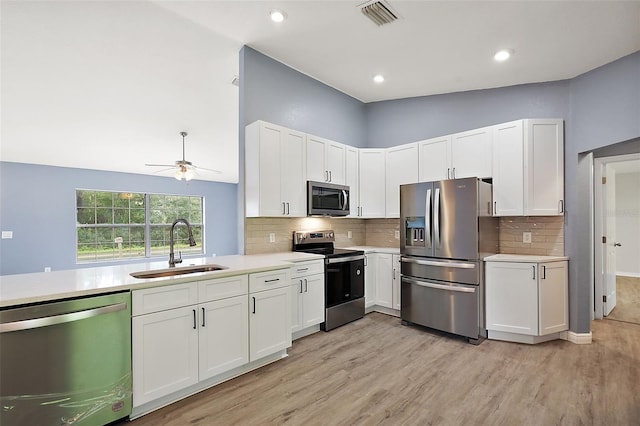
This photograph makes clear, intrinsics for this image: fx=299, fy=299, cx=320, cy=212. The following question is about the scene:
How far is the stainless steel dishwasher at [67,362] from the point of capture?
61.7 inches

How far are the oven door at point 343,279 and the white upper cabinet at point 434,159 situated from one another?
57.0 inches

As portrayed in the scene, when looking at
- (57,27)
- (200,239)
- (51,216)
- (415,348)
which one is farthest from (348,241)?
(51,216)

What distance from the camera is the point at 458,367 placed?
8.95ft

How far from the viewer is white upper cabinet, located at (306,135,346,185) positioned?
373 centimetres

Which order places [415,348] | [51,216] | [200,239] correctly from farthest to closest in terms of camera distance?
[200,239] < [51,216] < [415,348]

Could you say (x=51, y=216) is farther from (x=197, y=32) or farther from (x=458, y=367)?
(x=458, y=367)

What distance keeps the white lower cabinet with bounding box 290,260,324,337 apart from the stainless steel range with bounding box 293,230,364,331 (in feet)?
0.33

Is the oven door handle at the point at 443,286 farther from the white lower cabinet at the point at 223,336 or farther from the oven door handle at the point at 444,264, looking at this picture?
the white lower cabinet at the point at 223,336

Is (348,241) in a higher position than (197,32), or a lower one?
lower

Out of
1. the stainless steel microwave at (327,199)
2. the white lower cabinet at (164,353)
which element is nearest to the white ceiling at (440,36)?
the stainless steel microwave at (327,199)

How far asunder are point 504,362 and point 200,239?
8051 millimetres

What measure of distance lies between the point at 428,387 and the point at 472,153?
2720 millimetres

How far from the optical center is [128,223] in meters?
7.59

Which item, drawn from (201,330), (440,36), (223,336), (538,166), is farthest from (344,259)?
(440,36)
